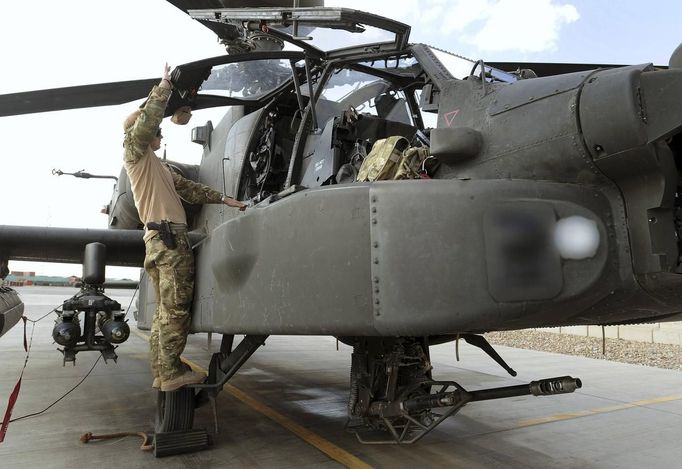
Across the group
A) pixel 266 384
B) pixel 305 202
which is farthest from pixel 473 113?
pixel 266 384

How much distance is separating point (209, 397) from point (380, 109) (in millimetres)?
2638

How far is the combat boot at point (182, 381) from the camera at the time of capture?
3459 millimetres

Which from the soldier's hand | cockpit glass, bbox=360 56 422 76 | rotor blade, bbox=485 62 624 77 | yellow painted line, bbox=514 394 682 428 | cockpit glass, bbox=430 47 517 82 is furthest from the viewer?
yellow painted line, bbox=514 394 682 428

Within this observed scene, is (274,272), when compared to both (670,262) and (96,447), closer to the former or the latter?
(670,262)

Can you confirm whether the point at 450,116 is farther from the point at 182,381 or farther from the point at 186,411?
the point at 186,411

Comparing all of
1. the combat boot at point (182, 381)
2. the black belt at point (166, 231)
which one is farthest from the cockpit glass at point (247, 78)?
the combat boot at point (182, 381)

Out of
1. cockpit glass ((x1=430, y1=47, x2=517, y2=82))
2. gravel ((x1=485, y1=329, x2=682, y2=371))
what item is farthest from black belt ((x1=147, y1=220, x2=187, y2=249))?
gravel ((x1=485, y1=329, x2=682, y2=371))

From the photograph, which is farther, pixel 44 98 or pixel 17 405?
pixel 17 405

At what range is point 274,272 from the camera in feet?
9.02

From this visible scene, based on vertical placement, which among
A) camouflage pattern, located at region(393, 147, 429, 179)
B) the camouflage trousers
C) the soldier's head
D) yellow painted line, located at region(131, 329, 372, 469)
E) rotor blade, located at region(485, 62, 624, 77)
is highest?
rotor blade, located at region(485, 62, 624, 77)

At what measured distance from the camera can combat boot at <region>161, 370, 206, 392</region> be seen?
346cm

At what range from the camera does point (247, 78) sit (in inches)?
165

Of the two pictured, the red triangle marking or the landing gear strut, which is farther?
the landing gear strut

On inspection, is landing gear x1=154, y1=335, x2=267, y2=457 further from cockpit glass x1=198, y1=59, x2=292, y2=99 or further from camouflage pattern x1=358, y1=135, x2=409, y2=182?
cockpit glass x1=198, y1=59, x2=292, y2=99
